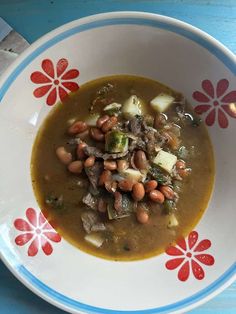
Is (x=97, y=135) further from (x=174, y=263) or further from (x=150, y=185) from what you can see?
(x=174, y=263)

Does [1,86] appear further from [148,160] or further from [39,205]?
[148,160]

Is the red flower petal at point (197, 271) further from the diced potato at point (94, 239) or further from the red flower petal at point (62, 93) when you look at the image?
the red flower petal at point (62, 93)

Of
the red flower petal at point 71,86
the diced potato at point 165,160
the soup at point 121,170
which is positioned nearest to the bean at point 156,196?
the soup at point 121,170

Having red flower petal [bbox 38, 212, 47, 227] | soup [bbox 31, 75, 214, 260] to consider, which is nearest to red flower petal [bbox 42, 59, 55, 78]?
soup [bbox 31, 75, 214, 260]

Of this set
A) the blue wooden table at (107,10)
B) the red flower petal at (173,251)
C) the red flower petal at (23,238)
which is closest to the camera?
the red flower petal at (23,238)

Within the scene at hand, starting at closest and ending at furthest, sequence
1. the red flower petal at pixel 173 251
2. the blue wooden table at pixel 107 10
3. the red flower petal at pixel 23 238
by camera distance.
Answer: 1. the red flower petal at pixel 23 238
2. the red flower petal at pixel 173 251
3. the blue wooden table at pixel 107 10

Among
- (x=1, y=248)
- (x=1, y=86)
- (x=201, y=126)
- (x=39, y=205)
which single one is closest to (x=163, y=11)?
(x=201, y=126)

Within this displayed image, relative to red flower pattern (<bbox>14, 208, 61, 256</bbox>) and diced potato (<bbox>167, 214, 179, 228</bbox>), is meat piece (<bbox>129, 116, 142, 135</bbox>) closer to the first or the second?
diced potato (<bbox>167, 214, 179, 228</bbox>)
